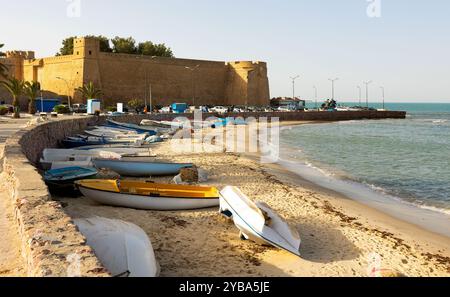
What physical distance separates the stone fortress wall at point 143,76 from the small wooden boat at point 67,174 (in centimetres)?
4550

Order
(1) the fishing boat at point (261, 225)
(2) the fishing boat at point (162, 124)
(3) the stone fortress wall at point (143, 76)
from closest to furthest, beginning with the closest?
(1) the fishing boat at point (261, 225) < (2) the fishing boat at point (162, 124) < (3) the stone fortress wall at point (143, 76)

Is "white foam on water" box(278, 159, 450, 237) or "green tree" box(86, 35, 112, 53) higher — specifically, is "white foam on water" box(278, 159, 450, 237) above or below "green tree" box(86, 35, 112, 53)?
below

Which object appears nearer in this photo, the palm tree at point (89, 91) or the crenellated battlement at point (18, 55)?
the palm tree at point (89, 91)

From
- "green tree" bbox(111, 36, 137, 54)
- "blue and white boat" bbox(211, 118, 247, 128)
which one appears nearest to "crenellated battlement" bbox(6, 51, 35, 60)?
"green tree" bbox(111, 36, 137, 54)

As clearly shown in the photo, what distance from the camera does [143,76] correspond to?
61.8m

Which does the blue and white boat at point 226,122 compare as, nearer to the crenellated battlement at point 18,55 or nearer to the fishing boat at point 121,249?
the crenellated battlement at point 18,55

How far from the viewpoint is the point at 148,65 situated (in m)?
62.3

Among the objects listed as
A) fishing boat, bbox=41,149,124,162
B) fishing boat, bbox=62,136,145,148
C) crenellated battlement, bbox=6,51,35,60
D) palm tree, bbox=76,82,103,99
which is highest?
crenellated battlement, bbox=6,51,35,60

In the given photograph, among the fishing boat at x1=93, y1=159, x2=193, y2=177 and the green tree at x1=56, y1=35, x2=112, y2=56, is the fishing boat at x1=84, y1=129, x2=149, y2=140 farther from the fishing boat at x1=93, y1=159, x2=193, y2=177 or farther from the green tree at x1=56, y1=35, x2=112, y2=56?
the green tree at x1=56, y1=35, x2=112, y2=56

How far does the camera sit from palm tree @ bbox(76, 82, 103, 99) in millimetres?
49819

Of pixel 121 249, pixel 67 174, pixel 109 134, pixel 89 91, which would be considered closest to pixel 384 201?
pixel 67 174

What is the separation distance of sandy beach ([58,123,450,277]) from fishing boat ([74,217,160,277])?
0.82 meters

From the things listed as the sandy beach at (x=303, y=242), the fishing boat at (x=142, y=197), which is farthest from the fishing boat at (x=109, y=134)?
the fishing boat at (x=142, y=197)

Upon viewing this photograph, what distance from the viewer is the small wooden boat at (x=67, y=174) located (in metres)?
11.2
